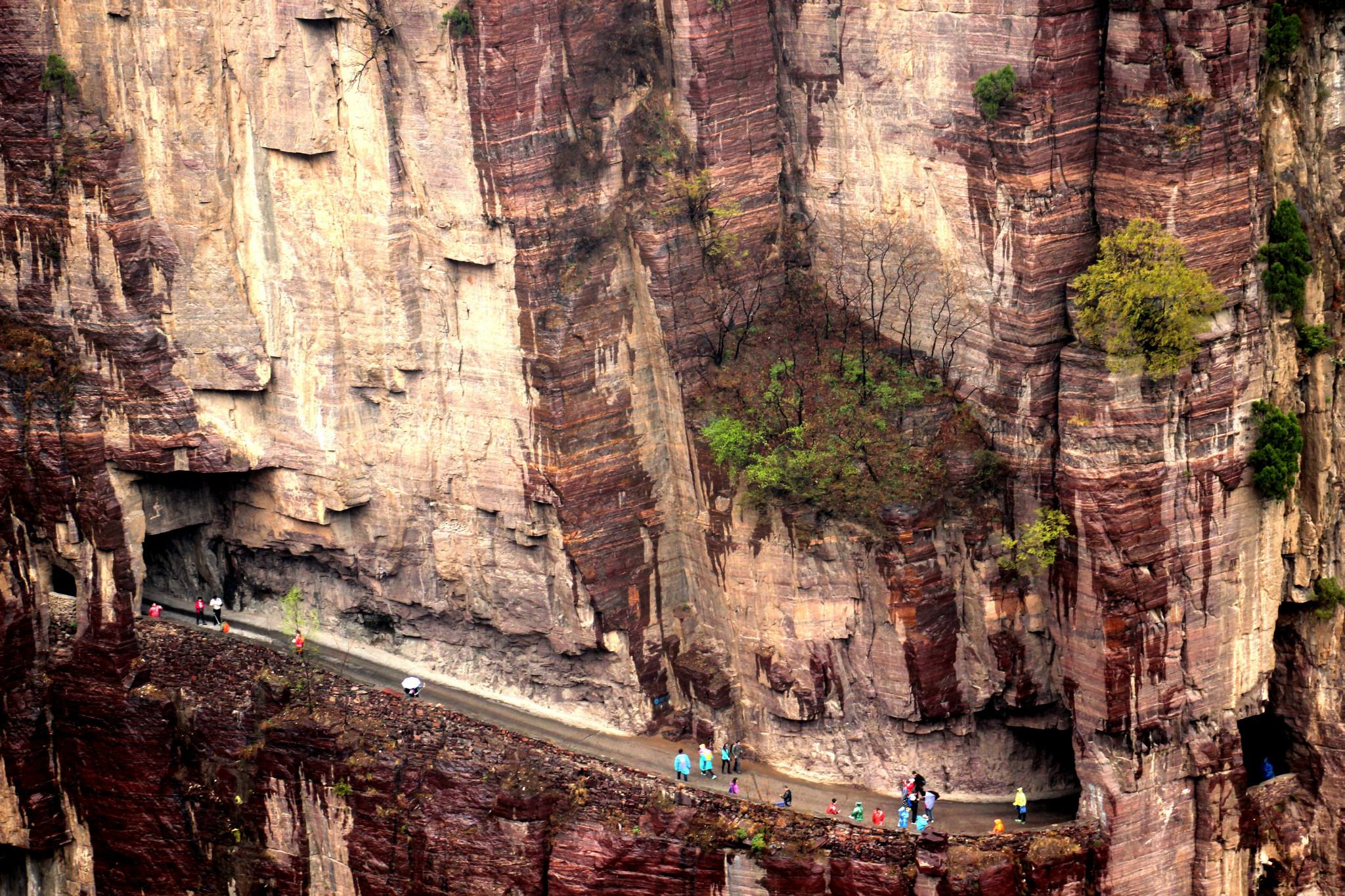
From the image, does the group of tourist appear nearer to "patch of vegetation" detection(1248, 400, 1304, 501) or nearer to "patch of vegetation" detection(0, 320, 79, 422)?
"patch of vegetation" detection(1248, 400, 1304, 501)

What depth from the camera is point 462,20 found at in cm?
5756

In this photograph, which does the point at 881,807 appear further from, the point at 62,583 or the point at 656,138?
the point at 62,583

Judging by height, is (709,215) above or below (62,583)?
above

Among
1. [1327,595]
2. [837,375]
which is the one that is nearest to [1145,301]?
[837,375]

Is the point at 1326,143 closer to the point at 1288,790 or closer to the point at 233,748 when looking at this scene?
the point at 1288,790

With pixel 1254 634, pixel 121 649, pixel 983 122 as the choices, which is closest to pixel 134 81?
pixel 121 649

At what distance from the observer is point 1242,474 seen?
55.8 m

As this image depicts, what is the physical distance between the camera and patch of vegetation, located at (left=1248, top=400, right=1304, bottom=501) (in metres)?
55.5

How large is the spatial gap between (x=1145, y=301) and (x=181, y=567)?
26.1m

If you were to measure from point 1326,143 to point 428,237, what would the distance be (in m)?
20.6

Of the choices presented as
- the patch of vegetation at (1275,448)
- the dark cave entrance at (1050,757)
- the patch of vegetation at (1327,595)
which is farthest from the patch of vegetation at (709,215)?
the patch of vegetation at (1327,595)

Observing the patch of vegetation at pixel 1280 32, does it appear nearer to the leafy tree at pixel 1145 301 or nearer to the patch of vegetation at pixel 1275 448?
the leafy tree at pixel 1145 301

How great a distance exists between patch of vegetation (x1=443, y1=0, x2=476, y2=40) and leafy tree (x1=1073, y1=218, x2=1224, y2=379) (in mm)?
14689

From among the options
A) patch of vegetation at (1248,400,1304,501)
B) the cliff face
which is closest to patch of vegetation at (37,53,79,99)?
the cliff face
